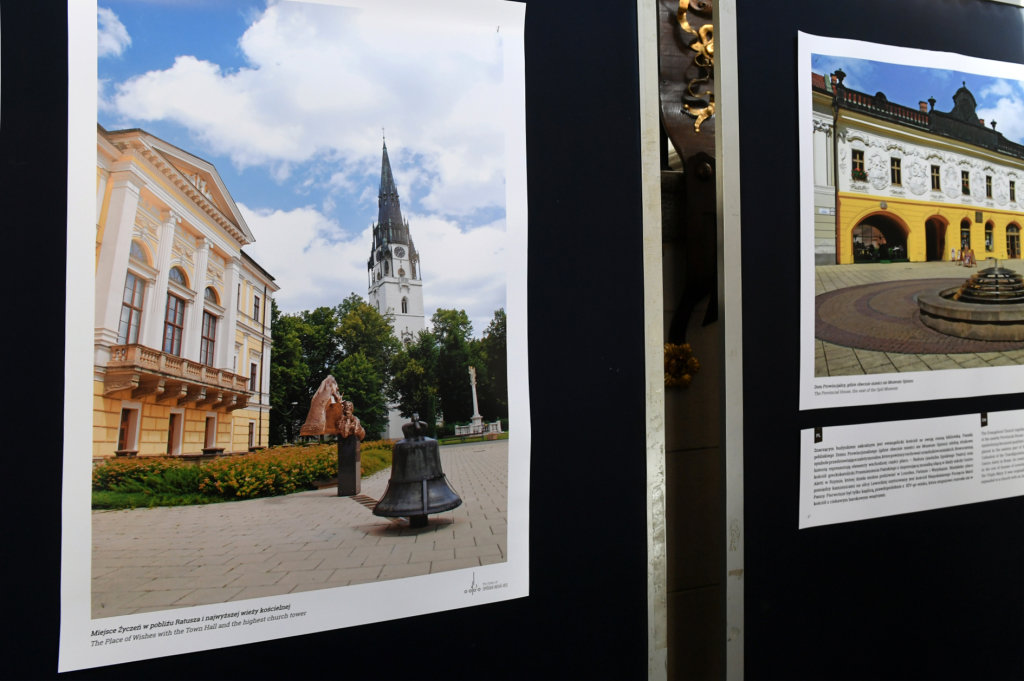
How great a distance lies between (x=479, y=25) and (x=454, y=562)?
4.32ft

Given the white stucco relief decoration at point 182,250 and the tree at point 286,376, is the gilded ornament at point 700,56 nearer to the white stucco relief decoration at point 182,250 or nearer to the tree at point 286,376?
the tree at point 286,376

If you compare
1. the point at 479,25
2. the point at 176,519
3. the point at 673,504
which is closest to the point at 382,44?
the point at 479,25

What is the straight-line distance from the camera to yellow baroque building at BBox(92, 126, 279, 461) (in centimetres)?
114

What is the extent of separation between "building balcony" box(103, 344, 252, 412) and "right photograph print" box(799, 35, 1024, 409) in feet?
5.23

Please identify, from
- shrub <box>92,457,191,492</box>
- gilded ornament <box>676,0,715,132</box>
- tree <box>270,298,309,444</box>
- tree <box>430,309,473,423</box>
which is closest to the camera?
shrub <box>92,457,191,492</box>

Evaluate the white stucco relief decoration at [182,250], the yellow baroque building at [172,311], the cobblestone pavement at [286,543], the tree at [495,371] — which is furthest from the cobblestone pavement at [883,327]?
the white stucco relief decoration at [182,250]

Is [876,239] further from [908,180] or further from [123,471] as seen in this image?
[123,471]

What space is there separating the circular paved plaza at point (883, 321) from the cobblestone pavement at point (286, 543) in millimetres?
1119

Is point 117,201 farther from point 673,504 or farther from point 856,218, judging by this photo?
point 856,218

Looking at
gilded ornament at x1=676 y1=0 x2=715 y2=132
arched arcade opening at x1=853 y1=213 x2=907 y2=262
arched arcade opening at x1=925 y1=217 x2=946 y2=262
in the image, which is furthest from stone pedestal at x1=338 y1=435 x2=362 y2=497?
arched arcade opening at x1=925 y1=217 x2=946 y2=262

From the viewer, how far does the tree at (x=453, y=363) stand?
1.35 metres

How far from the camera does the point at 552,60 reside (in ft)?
4.81

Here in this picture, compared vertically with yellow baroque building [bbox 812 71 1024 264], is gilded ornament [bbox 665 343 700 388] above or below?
below

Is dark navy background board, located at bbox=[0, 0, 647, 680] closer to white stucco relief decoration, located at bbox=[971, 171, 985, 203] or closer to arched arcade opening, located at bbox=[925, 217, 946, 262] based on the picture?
arched arcade opening, located at bbox=[925, 217, 946, 262]
